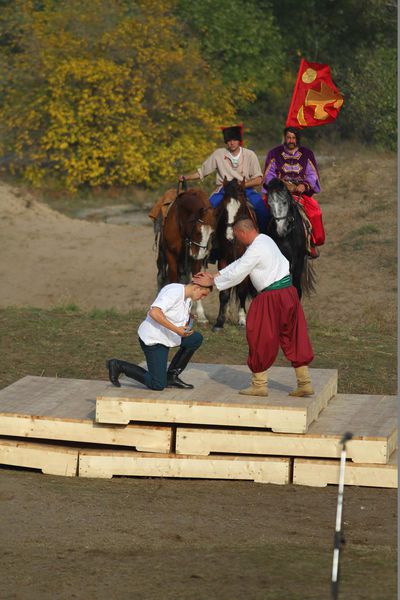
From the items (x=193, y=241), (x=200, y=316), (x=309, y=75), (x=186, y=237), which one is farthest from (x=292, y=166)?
(x=200, y=316)

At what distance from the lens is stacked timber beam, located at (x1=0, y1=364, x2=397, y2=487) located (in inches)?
392

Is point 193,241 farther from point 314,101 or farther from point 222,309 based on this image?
point 314,101

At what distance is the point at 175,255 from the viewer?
16.5m

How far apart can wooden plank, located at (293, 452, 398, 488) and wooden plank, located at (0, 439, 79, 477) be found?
1.92 m

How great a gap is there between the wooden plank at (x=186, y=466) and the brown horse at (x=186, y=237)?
5582 mm

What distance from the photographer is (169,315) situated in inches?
407

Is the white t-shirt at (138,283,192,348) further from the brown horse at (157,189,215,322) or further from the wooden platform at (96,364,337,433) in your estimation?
Answer: the brown horse at (157,189,215,322)

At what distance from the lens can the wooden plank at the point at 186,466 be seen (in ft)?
33.2

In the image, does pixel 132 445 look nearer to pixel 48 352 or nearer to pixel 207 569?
pixel 207 569

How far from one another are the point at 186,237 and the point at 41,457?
604cm

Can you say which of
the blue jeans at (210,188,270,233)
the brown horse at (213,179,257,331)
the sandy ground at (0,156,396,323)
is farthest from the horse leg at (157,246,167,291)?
the sandy ground at (0,156,396,323)

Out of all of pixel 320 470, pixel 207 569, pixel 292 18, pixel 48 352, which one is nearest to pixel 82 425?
pixel 320 470

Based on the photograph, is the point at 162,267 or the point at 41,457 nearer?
the point at 41,457

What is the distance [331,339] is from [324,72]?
362 cm
